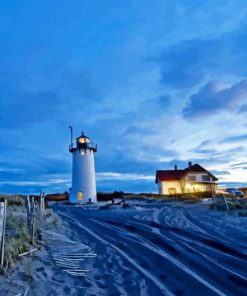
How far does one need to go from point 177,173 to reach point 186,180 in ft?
7.33

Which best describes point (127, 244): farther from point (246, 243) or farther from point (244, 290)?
point (244, 290)

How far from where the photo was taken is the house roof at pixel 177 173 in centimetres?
5894

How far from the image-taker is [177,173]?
59875 millimetres

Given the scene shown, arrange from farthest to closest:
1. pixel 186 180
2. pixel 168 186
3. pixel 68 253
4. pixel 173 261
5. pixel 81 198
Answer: pixel 168 186 < pixel 186 180 < pixel 81 198 < pixel 68 253 < pixel 173 261

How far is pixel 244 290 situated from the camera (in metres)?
6.49

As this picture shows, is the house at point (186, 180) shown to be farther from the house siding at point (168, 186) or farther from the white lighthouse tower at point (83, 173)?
the white lighthouse tower at point (83, 173)

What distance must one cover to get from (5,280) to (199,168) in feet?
183

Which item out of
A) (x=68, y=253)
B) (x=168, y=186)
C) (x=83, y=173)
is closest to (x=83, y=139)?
(x=83, y=173)

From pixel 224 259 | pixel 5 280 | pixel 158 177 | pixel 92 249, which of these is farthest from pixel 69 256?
pixel 158 177

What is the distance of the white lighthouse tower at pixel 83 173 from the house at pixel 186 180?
15.0 m

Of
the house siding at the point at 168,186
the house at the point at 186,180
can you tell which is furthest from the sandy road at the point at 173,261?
the house siding at the point at 168,186

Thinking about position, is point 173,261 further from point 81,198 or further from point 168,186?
point 168,186

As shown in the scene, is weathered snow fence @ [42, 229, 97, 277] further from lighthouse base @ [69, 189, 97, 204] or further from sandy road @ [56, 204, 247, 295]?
lighthouse base @ [69, 189, 97, 204]

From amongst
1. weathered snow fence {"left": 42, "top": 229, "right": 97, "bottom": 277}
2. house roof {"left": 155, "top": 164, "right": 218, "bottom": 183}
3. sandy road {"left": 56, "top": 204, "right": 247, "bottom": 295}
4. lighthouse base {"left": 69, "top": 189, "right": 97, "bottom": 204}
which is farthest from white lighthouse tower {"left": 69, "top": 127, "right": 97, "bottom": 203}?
weathered snow fence {"left": 42, "top": 229, "right": 97, "bottom": 277}
